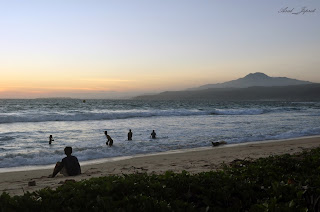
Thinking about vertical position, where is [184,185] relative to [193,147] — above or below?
above

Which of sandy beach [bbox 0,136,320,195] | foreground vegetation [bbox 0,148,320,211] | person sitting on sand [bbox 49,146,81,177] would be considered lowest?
sandy beach [bbox 0,136,320,195]

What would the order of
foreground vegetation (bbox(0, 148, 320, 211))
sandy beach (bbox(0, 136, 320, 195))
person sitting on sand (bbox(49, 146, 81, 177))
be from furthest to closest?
person sitting on sand (bbox(49, 146, 81, 177)), sandy beach (bbox(0, 136, 320, 195)), foreground vegetation (bbox(0, 148, 320, 211))

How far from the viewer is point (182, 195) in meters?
4.55

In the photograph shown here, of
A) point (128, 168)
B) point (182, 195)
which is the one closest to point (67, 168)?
point (128, 168)

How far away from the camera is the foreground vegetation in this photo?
3.64 metres

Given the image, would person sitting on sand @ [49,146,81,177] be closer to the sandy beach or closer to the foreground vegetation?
the sandy beach

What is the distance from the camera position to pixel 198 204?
14.0 feet

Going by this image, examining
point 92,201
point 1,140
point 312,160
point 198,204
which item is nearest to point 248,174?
point 198,204

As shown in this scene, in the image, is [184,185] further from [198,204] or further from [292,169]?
[292,169]

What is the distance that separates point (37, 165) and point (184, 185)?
331 inches

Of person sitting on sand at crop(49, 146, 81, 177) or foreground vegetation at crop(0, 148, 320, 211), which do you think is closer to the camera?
foreground vegetation at crop(0, 148, 320, 211)

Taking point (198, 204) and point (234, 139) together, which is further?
point (234, 139)

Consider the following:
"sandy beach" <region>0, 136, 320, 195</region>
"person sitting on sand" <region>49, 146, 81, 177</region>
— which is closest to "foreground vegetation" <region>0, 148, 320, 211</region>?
"sandy beach" <region>0, 136, 320, 195</region>

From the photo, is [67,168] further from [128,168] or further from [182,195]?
[182,195]
